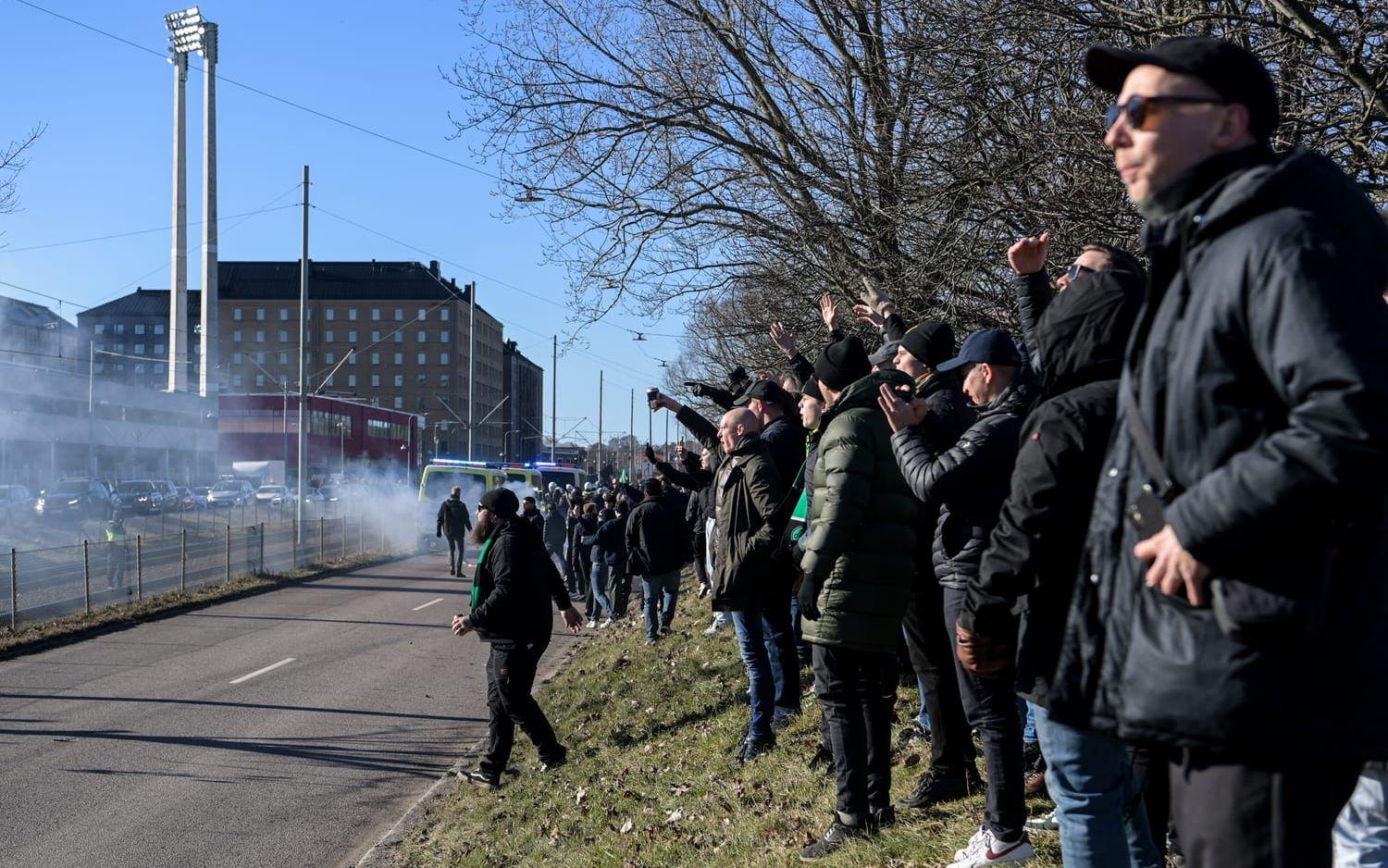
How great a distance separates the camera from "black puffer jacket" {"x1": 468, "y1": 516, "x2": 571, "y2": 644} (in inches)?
359

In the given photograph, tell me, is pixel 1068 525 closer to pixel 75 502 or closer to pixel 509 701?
pixel 509 701

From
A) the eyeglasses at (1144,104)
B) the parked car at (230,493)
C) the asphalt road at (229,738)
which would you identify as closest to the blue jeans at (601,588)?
the asphalt road at (229,738)

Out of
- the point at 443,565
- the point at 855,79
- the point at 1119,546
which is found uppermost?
the point at 855,79

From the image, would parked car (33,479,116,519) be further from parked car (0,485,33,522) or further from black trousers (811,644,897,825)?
black trousers (811,644,897,825)

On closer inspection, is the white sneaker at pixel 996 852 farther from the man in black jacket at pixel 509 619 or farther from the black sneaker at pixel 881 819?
the man in black jacket at pixel 509 619

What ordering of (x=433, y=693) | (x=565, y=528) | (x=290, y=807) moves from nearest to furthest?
(x=290, y=807), (x=433, y=693), (x=565, y=528)

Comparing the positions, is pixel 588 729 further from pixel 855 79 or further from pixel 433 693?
pixel 855 79

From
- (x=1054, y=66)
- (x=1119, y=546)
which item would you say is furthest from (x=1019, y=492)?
(x=1054, y=66)

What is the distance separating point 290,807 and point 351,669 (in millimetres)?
6043

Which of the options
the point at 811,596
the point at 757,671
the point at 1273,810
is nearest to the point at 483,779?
the point at 757,671

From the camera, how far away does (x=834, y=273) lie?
13.8m

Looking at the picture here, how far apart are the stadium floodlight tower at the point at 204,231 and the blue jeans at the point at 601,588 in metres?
45.6

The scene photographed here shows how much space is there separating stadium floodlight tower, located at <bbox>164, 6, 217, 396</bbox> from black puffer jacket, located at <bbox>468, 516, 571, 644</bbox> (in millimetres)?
55719

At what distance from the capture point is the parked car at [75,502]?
39.5 metres
